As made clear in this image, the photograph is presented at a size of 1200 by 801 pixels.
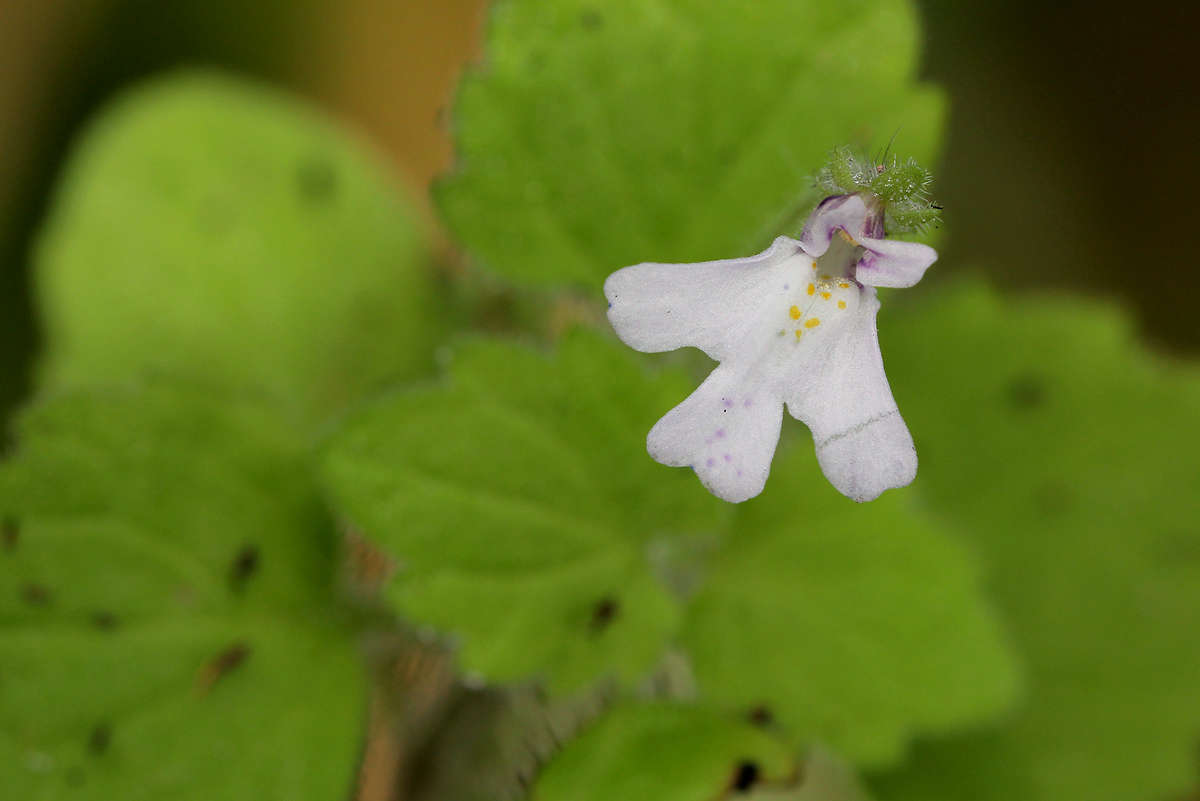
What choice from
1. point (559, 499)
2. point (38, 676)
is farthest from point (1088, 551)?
point (38, 676)

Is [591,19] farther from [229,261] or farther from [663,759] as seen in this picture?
[229,261]

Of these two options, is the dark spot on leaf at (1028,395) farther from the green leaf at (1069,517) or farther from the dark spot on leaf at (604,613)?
the dark spot on leaf at (604,613)

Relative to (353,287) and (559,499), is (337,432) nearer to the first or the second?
(559,499)

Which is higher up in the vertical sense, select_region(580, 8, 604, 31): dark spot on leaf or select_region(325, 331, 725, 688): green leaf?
select_region(580, 8, 604, 31): dark spot on leaf

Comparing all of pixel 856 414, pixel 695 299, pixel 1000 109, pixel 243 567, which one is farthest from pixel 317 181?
pixel 1000 109

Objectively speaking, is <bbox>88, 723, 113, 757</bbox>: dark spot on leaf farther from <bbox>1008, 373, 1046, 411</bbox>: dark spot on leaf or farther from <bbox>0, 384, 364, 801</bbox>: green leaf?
<bbox>1008, 373, 1046, 411</bbox>: dark spot on leaf

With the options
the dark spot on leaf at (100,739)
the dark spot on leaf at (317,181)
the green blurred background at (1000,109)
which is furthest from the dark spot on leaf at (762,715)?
the green blurred background at (1000,109)

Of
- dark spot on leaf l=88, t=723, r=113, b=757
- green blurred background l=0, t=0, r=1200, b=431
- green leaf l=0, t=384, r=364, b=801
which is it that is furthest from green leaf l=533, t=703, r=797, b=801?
green blurred background l=0, t=0, r=1200, b=431
